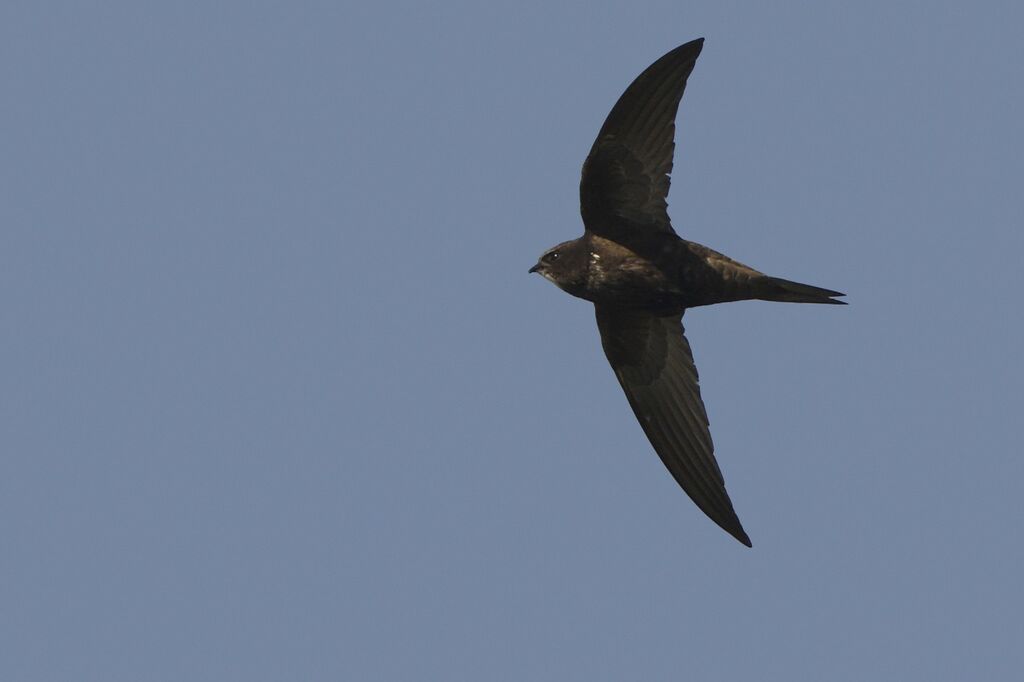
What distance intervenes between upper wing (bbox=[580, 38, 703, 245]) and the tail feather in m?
0.99

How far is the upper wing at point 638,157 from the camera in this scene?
1312cm

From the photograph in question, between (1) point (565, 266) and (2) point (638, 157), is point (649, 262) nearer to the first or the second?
(1) point (565, 266)

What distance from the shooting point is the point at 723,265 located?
528 inches

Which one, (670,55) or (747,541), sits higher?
(670,55)

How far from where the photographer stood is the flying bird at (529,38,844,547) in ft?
43.3

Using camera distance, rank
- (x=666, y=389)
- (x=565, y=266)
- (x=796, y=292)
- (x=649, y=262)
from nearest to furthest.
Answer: (x=796, y=292) → (x=649, y=262) → (x=565, y=266) → (x=666, y=389)

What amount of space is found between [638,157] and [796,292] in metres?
1.76

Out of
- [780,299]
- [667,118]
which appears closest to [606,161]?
[667,118]

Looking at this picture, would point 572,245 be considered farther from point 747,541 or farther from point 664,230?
point 747,541

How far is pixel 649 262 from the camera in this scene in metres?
13.4

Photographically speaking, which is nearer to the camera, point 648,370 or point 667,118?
point 667,118

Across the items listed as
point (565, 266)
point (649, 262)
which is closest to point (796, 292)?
point (649, 262)

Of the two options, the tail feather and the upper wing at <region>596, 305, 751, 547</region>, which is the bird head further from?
the tail feather

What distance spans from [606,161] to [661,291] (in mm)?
1221
